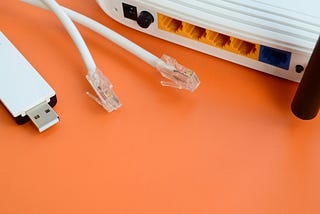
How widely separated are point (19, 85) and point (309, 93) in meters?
0.31

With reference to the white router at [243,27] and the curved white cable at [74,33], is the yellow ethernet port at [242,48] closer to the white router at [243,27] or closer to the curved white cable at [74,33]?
the white router at [243,27]

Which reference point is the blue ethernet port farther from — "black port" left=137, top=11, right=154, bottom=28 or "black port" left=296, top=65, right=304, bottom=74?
"black port" left=137, top=11, right=154, bottom=28

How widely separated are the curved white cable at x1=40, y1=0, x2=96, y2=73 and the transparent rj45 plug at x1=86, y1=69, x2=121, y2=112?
1cm

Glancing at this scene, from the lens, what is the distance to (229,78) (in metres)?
0.61

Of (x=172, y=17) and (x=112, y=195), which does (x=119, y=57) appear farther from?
(x=112, y=195)

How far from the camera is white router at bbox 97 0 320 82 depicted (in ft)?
1.84

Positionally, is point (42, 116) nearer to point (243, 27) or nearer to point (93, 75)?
point (93, 75)

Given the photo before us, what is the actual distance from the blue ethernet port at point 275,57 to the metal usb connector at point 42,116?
0.78 feet

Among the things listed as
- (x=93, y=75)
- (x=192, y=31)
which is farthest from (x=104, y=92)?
(x=192, y=31)

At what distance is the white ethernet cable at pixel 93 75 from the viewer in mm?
584

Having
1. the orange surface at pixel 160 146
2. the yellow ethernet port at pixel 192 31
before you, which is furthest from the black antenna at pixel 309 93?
the yellow ethernet port at pixel 192 31

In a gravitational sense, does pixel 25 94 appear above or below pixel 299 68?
above

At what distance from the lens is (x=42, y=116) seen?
22.4 inches

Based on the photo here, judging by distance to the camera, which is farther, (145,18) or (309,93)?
(145,18)
